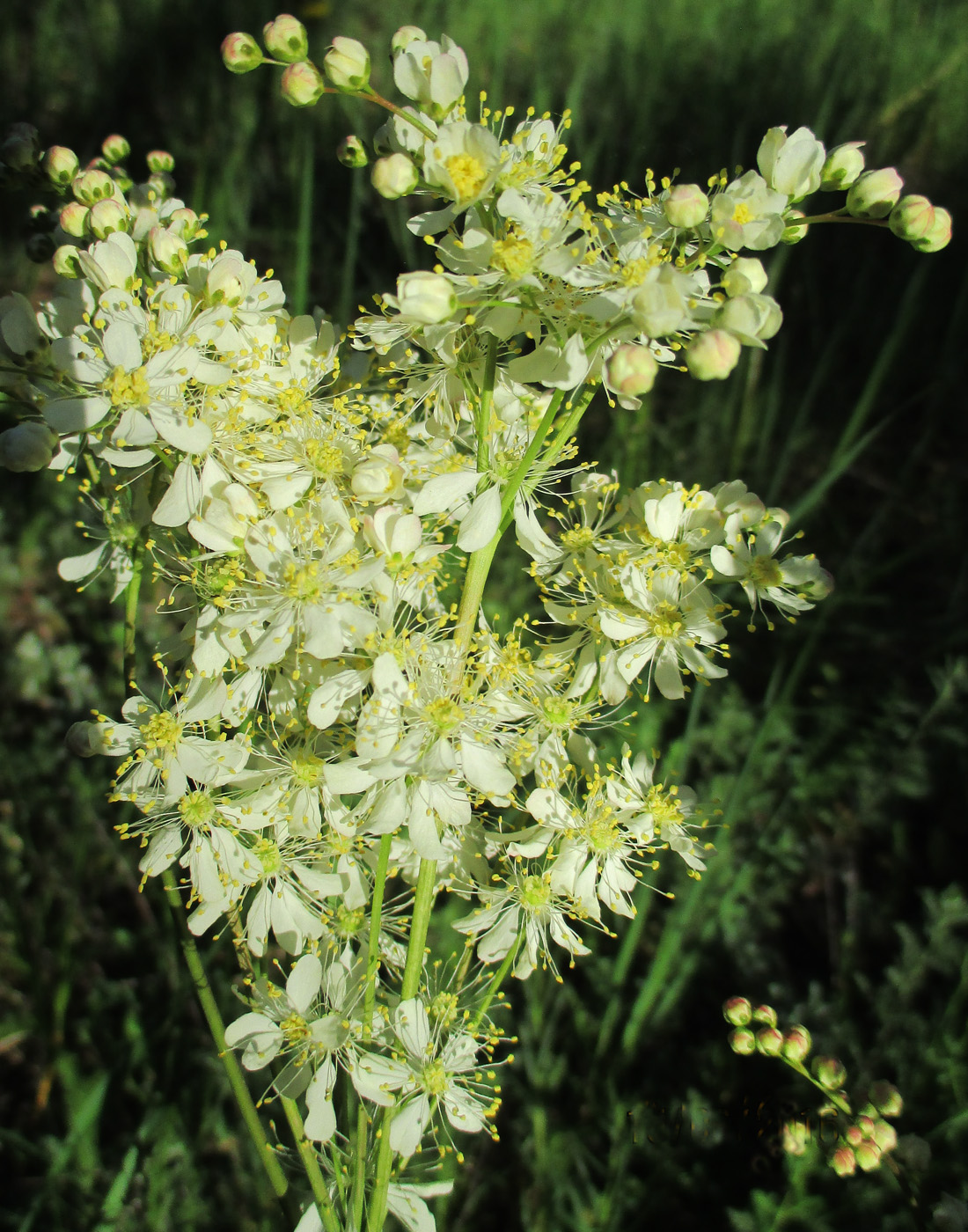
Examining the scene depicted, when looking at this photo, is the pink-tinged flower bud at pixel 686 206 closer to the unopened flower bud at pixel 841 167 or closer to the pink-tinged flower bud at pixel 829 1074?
the unopened flower bud at pixel 841 167

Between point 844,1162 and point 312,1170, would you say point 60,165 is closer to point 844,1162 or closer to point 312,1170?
point 312,1170

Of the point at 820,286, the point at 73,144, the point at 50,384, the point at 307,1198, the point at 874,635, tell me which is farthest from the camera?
the point at 73,144

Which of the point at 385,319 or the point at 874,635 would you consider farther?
the point at 874,635

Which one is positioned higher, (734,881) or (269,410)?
(269,410)

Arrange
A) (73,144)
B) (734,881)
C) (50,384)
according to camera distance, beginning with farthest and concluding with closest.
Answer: (73,144), (734,881), (50,384)

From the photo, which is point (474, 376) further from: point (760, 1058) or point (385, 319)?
point (760, 1058)

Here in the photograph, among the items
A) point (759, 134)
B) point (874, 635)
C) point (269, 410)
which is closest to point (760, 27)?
point (759, 134)

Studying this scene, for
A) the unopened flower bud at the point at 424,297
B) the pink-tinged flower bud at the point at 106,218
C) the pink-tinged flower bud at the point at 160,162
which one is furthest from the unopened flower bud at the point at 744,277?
the pink-tinged flower bud at the point at 160,162
